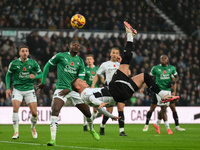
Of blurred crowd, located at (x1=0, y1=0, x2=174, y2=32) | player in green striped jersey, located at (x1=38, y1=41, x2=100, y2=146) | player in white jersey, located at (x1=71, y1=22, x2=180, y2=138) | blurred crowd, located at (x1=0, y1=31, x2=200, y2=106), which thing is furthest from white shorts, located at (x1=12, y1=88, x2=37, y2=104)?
blurred crowd, located at (x1=0, y1=0, x2=174, y2=32)

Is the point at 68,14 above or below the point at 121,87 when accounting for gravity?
above

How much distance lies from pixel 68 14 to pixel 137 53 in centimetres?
489

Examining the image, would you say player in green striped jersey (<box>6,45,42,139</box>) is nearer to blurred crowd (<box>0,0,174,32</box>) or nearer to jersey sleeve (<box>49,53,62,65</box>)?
jersey sleeve (<box>49,53,62,65</box>)

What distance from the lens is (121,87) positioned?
9.12 meters

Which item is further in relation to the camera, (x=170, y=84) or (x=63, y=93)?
(x=170, y=84)

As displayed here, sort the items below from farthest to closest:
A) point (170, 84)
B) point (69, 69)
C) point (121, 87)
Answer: point (170, 84), point (69, 69), point (121, 87)

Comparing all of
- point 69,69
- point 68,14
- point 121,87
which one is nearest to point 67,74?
point 69,69

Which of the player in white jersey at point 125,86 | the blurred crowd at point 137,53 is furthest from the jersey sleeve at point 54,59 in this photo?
the blurred crowd at point 137,53

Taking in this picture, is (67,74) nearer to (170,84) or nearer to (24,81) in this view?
(24,81)

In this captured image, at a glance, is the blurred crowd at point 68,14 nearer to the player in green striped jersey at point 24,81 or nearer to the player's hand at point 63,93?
the player in green striped jersey at point 24,81

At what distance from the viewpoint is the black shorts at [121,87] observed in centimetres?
902

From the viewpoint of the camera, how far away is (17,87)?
12.2m

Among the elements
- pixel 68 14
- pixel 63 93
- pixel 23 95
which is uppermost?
pixel 68 14

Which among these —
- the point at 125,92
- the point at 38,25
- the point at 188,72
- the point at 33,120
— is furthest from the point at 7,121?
the point at 125,92
